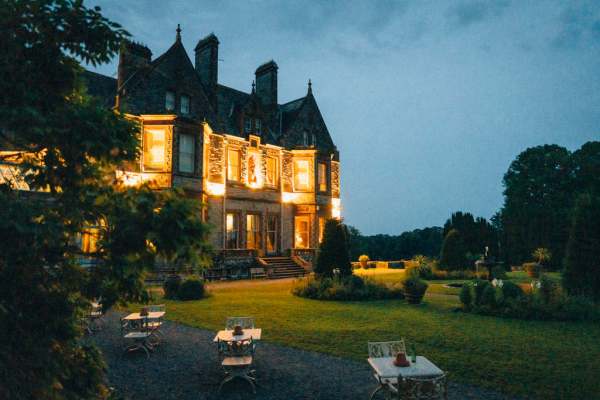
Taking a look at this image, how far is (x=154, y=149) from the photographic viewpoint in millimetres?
22047

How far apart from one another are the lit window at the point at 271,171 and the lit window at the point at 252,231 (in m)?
2.83

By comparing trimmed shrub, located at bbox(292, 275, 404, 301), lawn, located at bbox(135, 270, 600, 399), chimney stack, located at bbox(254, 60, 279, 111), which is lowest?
lawn, located at bbox(135, 270, 600, 399)

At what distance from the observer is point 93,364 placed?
163 inches

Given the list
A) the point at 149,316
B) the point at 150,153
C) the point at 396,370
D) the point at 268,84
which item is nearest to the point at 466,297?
the point at 396,370

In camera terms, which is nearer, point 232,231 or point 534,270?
point 232,231

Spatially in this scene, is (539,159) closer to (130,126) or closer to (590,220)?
(590,220)

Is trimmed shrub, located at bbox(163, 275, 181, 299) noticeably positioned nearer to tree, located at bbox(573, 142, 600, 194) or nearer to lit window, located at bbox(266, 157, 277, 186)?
lit window, located at bbox(266, 157, 277, 186)

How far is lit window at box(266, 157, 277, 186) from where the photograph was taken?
1129 inches

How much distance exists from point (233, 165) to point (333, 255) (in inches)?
408

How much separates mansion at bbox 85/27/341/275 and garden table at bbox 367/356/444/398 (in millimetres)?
15116

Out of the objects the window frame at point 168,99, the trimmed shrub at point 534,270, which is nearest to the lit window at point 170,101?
the window frame at point 168,99

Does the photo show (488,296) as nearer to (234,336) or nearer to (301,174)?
(234,336)

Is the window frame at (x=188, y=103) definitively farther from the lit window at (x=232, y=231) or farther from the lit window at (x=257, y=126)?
the lit window at (x=232, y=231)

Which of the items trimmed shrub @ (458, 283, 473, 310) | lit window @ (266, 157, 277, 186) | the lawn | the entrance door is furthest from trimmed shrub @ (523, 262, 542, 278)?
lit window @ (266, 157, 277, 186)
